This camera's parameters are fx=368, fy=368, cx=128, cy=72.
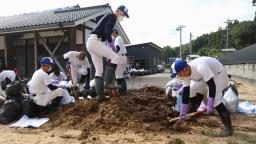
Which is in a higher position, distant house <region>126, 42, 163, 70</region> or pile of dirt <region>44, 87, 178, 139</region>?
distant house <region>126, 42, 163, 70</region>

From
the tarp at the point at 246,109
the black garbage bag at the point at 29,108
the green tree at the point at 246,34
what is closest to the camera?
the black garbage bag at the point at 29,108

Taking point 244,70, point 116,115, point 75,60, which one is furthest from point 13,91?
point 244,70

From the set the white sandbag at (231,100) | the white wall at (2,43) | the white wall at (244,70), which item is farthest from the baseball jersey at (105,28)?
the white wall at (2,43)

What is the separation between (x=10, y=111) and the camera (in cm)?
719

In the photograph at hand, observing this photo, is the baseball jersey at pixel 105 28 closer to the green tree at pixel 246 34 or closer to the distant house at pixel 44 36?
the distant house at pixel 44 36

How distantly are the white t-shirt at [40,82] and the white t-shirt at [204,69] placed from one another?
2.81 m

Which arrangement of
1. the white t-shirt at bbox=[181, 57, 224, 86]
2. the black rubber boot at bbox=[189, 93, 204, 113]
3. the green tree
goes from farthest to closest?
1. the green tree
2. the black rubber boot at bbox=[189, 93, 204, 113]
3. the white t-shirt at bbox=[181, 57, 224, 86]

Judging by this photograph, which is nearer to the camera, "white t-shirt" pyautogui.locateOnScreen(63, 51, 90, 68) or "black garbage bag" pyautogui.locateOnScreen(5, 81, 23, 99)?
"black garbage bag" pyautogui.locateOnScreen(5, 81, 23, 99)

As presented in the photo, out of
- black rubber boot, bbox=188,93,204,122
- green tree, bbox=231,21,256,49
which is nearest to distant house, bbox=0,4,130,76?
black rubber boot, bbox=188,93,204,122

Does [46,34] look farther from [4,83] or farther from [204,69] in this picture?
[204,69]

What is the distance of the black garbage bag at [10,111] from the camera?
714 cm

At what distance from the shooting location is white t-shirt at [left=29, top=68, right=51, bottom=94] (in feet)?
22.9

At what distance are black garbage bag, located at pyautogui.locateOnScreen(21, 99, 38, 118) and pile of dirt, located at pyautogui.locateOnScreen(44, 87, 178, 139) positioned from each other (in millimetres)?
359

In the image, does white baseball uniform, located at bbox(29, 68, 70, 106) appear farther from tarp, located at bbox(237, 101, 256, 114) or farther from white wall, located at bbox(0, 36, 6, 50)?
white wall, located at bbox(0, 36, 6, 50)
